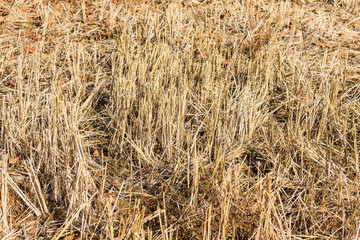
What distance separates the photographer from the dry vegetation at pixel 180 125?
2064 mm

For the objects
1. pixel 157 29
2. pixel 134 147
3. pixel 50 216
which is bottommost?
pixel 50 216

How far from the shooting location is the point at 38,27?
415 centimetres

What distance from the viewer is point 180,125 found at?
2.59m

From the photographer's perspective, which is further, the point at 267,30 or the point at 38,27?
the point at 38,27

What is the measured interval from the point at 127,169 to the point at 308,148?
1.23 metres

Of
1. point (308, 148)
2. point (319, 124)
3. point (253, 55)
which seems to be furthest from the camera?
point (253, 55)

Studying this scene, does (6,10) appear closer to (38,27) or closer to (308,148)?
(38,27)

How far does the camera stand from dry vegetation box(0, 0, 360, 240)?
6.77 ft

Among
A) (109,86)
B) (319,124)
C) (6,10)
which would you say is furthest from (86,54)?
(319,124)

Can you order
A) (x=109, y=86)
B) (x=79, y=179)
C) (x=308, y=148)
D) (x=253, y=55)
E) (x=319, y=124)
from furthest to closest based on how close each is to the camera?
(x=253, y=55) < (x=109, y=86) < (x=319, y=124) < (x=308, y=148) < (x=79, y=179)

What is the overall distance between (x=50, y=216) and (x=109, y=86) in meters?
1.48

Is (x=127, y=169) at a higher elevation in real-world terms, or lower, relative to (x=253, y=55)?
lower

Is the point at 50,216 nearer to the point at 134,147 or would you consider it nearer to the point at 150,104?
the point at 134,147

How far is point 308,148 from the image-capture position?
2.49m
